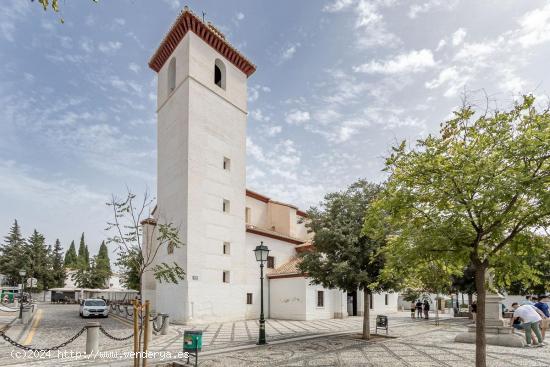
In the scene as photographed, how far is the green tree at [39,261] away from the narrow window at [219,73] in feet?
155

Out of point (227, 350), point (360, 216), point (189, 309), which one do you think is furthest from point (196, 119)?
point (227, 350)

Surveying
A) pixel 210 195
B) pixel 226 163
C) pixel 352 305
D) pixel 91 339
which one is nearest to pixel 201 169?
pixel 210 195

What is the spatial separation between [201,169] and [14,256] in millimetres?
49091

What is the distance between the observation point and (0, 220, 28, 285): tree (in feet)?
183

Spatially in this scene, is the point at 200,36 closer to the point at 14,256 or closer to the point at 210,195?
the point at 210,195

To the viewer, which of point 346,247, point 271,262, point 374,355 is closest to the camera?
point 374,355

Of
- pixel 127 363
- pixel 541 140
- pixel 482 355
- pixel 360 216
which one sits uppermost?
pixel 541 140

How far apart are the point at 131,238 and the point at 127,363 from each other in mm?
3943

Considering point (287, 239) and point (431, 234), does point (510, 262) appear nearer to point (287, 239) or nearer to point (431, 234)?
point (431, 234)

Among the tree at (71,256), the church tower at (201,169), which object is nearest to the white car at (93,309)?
the church tower at (201,169)

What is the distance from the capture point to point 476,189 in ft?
23.7

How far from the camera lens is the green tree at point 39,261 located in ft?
188

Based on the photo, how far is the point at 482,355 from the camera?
7.96 metres

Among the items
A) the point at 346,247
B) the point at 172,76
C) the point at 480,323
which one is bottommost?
the point at 480,323
